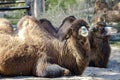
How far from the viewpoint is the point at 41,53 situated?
15.8ft

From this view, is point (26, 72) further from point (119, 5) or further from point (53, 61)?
point (119, 5)

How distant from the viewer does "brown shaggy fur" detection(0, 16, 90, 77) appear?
475 cm

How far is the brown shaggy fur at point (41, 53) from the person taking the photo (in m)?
4.75

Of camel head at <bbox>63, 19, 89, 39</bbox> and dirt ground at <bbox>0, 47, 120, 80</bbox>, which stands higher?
camel head at <bbox>63, 19, 89, 39</bbox>

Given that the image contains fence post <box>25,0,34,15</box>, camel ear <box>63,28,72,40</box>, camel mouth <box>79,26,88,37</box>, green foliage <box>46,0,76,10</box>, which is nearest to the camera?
camel mouth <box>79,26,88,37</box>

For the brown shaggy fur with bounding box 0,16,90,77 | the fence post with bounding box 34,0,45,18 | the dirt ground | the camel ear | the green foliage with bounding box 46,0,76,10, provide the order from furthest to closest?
the green foliage with bounding box 46,0,76,10 < the fence post with bounding box 34,0,45,18 < the dirt ground < the camel ear < the brown shaggy fur with bounding box 0,16,90,77

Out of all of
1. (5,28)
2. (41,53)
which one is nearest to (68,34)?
(41,53)

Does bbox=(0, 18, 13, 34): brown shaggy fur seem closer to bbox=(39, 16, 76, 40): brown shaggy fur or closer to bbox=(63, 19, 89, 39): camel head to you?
bbox=(39, 16, 76, 40): brown shaggy fur

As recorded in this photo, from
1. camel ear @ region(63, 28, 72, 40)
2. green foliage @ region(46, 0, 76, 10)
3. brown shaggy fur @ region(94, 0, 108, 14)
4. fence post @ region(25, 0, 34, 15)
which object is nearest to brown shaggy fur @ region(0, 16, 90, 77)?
camel ear @ region(63, 28, 72, 40)

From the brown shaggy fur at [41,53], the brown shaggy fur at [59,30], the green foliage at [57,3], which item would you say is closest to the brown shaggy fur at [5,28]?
the brown shaggy fur at [41,53]

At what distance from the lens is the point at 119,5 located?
1886 cm

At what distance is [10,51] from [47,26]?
2.52 ft

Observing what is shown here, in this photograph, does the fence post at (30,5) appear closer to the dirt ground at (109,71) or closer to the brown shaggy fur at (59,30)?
the dirt ground at (109,71)

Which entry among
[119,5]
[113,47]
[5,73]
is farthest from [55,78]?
[119,5]
